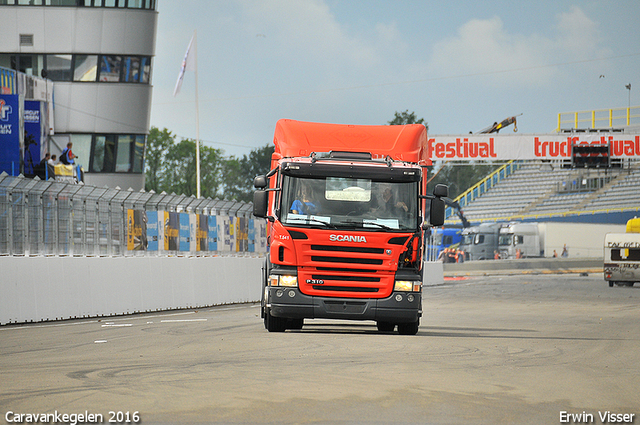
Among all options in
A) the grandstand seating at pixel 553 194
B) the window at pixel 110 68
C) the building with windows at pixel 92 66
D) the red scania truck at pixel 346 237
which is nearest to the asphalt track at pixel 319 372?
the red scania truck at pixel 346 237

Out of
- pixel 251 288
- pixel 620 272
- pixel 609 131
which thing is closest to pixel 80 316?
pixel 251 288

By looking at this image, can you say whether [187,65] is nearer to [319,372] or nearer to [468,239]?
[468,239]

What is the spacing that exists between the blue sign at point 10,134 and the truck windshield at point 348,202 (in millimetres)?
23774

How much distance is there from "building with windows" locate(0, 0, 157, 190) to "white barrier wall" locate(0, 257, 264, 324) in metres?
22.0

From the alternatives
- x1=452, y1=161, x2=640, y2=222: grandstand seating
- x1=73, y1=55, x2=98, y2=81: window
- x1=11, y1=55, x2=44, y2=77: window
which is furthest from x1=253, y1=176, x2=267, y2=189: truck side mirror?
x1=452, y1=161, x2=640, y2=222: grandstand seating

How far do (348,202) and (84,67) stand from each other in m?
33.1

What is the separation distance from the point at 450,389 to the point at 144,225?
1536 cm

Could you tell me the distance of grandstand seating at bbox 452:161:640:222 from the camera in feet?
222

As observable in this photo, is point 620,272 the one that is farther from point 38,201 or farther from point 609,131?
point 38,201

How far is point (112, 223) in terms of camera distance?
21.2m

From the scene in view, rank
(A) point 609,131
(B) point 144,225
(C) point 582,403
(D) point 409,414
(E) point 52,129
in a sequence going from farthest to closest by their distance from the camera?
(A) point 609,131 → (E) point 52,129 → (B) point 144,225 → (C) point 582,403 → (D) point 409,414

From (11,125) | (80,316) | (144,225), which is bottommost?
(80,316)

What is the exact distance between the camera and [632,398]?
795cm

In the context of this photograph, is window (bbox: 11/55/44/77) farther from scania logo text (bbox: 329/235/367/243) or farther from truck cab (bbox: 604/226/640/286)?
scania logo text (bbox: 329/235/367/243)
